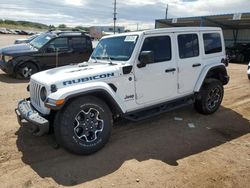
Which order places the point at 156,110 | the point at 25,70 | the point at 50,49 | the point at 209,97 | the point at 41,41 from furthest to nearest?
the point at 41,41 < the point at 50,49 < the point at 25,70 < the point at 209,97 < the point at 156,110

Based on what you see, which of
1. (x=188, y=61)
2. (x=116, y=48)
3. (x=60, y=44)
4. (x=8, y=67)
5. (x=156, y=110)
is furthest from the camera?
(x=60, y=44)

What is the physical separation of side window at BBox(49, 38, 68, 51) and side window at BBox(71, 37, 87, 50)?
0.31m

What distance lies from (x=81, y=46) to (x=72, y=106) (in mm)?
7463

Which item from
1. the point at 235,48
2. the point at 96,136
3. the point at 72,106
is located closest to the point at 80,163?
the point at 96,136

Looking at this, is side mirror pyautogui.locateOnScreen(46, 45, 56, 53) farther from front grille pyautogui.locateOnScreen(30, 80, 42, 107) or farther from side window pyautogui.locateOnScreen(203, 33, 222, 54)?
side window pyautogui.locateOnScreen(203, 33, 222, 54)

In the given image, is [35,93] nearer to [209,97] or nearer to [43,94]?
[43,94]

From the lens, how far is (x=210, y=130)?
5488 millimetres

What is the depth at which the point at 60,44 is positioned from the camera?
1057 centimetres

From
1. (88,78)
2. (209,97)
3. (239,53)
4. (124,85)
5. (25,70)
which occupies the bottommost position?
(209,97)

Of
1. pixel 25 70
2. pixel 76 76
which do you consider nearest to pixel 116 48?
pixel 76 76

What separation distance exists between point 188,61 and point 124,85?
1794mm

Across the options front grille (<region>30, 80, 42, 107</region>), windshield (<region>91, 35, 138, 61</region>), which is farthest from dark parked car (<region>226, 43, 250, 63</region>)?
front grille (<region>30, 80, 42, 107</region>)

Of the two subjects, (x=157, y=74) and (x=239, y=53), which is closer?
(x=157, y=74)

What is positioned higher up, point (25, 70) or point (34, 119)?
point (25, 70)
